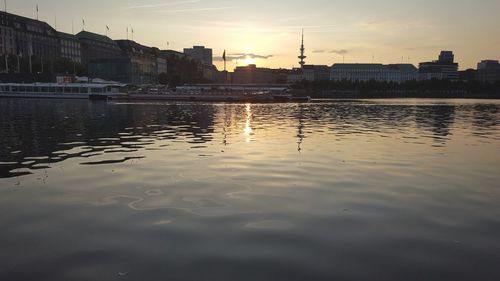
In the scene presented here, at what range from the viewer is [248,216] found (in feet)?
36.9

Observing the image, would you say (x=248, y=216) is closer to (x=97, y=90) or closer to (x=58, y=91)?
(x=97, y=90)

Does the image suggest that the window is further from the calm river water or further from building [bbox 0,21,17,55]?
the calm river water

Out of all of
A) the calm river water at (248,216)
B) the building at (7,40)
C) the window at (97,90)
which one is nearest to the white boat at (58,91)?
the window at (97,90)

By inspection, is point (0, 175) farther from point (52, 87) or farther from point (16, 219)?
point (52, 87)

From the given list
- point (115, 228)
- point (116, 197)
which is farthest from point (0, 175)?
point (115, 228)

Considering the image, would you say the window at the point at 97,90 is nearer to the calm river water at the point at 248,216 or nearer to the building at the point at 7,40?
the building at the point at 7,40

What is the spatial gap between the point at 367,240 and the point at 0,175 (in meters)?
14.5

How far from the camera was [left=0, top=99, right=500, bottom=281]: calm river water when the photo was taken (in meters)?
8.06

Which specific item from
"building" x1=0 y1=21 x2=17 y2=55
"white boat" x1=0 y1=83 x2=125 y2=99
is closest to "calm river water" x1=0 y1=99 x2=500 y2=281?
"white boat" x1=0 y1=83 x2=125 y2=99

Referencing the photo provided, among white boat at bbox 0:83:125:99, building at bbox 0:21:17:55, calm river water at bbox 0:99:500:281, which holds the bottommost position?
calm river water at bbox 0:99:500:281

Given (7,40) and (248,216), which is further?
(7,40)

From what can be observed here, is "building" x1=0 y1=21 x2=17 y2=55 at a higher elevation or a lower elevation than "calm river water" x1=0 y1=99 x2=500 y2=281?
higher

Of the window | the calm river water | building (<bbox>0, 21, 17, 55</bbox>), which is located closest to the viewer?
the calm river water

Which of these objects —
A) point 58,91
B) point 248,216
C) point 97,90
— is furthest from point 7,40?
point 248,216
